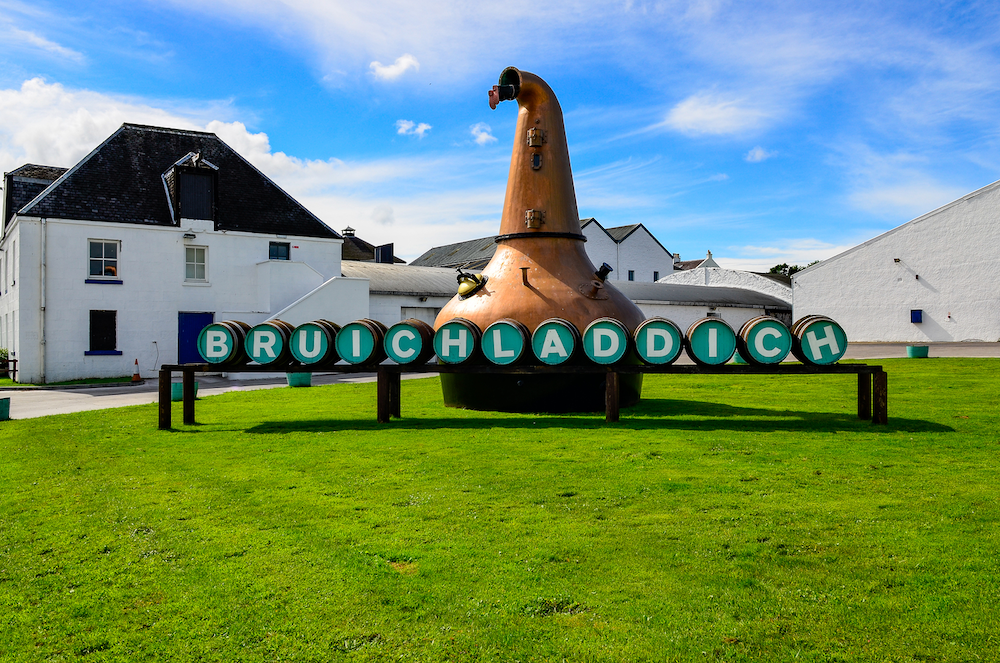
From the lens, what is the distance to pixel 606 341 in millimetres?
12953

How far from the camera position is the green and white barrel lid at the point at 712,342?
1273 cm

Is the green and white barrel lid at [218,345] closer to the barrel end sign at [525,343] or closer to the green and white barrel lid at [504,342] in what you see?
the barrel end sign at [525,343]

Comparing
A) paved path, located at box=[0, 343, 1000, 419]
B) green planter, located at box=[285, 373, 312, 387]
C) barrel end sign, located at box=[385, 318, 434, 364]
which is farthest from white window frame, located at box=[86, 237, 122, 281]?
barrel end sign, located at box=[385, 318, 434, 364]

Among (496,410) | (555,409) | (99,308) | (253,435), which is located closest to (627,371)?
(555,409)

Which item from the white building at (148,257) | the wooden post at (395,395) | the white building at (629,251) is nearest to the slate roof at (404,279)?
the white building at (148,257)

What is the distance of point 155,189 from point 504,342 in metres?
23.1

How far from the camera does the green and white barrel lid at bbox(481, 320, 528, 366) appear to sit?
1316cm

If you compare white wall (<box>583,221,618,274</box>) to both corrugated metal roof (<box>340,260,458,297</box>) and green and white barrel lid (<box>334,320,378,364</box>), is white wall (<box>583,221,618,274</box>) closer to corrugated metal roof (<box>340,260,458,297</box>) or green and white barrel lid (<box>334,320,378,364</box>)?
corrugated metal roof (<box>340,260,458,297</box>)

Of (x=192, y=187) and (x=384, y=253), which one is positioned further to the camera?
(x=384, y=253)

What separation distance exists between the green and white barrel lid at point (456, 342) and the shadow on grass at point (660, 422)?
119cm

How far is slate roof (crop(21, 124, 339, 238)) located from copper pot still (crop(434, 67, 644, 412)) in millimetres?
19055

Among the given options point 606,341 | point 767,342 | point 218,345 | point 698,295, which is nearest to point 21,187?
point 218,345

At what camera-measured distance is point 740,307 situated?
49.2m

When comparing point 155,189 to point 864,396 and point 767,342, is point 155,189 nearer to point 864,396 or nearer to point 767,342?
point 767,342
